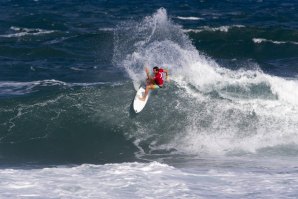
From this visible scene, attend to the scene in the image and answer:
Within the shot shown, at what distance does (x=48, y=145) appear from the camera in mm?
24141

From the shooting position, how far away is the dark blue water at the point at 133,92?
24219 millimetres

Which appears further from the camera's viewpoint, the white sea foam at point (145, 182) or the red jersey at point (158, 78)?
the red jersey at point (158, 78)

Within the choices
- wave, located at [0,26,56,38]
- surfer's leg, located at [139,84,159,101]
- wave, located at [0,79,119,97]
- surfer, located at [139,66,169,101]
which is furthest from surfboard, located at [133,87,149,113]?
wave, located at [0,26,56,38]

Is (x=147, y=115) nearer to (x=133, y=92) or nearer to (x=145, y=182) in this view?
(x=133, y=92)

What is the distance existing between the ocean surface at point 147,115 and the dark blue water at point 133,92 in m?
0.06

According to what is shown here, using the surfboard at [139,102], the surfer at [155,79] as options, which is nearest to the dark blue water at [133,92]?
the surfboard at [139,102]

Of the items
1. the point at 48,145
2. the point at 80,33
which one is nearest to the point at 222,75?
the point at 48,145

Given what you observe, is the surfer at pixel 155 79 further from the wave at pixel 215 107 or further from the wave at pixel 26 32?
the wave at pixel 26 32

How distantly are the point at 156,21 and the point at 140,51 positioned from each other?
7.18 meters

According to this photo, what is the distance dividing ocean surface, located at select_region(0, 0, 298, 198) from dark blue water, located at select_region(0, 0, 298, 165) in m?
0.06

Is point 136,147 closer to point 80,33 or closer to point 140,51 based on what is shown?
point 140,51

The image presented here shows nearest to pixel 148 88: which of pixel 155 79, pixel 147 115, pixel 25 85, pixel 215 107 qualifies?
pixel 155 79

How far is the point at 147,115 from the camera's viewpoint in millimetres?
26672

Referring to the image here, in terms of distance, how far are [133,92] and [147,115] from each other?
6.51 ft
